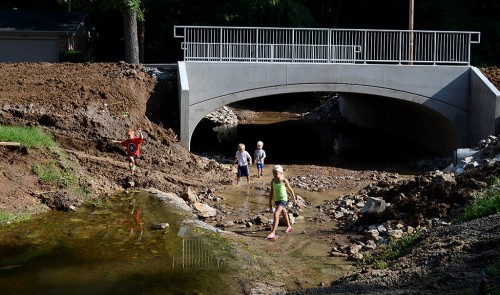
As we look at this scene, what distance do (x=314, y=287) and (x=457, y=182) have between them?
18.4 ft

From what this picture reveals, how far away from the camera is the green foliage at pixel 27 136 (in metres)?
17.2

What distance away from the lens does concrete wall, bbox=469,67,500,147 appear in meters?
23.2

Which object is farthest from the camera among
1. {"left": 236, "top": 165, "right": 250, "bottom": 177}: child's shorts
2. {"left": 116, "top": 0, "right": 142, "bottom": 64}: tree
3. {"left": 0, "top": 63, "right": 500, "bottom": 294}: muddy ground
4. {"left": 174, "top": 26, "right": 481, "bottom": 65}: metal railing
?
{"left": 116, "top": 0, "right": 142, "bottom": 64}: tree

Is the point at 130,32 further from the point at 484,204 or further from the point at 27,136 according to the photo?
the point at 484,204

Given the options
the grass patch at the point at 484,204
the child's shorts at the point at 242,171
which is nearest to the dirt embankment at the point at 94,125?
the child's shorts at the point at 242,171

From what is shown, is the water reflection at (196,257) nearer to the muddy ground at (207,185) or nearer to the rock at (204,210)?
the muddy ground at (207,185)

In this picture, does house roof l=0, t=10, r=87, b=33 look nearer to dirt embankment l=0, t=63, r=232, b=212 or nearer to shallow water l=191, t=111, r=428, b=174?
shallow water l=191, t=111, r=428, b=174

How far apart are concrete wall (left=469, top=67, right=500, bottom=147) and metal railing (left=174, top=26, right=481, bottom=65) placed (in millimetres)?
1344

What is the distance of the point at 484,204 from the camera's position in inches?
492

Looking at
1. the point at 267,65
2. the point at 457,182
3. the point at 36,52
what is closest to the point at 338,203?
the point at 457,182

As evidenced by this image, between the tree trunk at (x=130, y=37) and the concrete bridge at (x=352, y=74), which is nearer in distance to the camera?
the concrete bridge at (x=352, y=74)

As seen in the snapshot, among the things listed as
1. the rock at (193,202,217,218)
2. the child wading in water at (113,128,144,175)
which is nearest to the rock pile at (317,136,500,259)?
the rock at (193,202,217,218)

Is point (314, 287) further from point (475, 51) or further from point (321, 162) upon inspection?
point (475, 51)

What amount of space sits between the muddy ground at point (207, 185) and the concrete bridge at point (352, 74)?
1.24 meters
